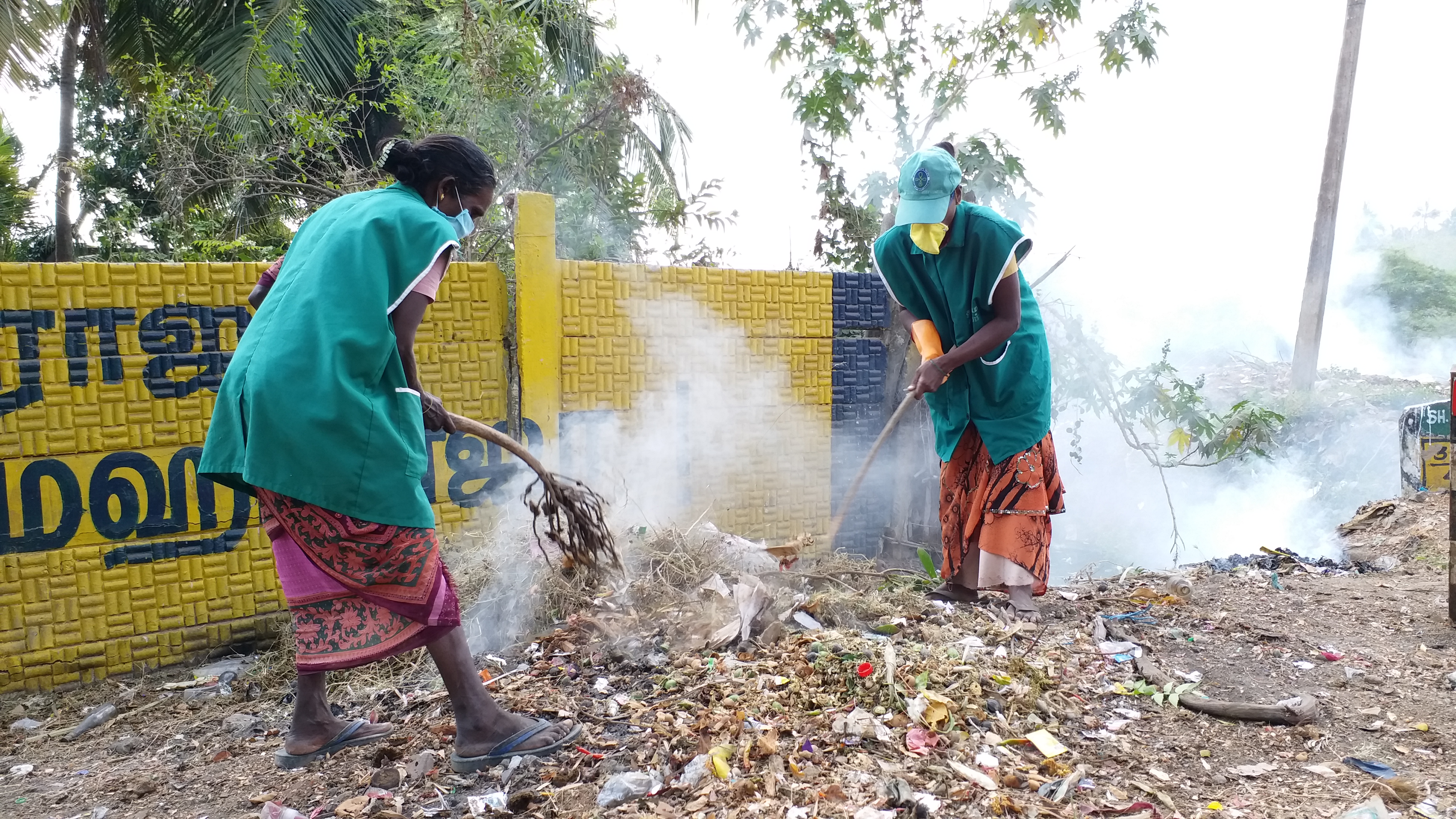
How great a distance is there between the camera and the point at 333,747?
9.07 feet

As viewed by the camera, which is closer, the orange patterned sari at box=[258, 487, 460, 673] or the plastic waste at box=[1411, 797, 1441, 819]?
the plastic waste at box=[1411, 797, 1441, 819]

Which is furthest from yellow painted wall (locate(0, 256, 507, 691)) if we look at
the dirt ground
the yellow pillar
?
the yellow pillar

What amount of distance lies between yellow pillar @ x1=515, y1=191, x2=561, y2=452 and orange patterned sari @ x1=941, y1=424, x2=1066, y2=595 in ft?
7.05

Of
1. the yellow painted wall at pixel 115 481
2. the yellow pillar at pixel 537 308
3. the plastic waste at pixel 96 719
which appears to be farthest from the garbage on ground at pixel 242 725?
the yellow pillar at pixel 537 308

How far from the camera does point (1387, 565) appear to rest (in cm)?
578

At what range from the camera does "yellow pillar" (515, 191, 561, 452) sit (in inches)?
186

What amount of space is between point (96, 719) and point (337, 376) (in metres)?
2.17

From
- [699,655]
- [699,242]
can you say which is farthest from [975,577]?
[699,242]

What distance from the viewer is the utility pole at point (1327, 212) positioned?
10.8 meters

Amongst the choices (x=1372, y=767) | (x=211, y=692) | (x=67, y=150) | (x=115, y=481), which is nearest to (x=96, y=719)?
(x=211, y=692)

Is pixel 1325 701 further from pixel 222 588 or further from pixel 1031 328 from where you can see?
pixel 222 588

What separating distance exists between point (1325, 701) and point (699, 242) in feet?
18.3

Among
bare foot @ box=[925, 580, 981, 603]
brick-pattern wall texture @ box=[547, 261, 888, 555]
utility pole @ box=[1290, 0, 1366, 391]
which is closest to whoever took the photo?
bare foot @ box=[925, 580, 981, 603]

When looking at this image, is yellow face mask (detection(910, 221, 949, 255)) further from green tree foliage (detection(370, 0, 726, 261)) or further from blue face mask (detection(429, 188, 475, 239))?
green tree foliage (detection(370, 0, 726, 261))
